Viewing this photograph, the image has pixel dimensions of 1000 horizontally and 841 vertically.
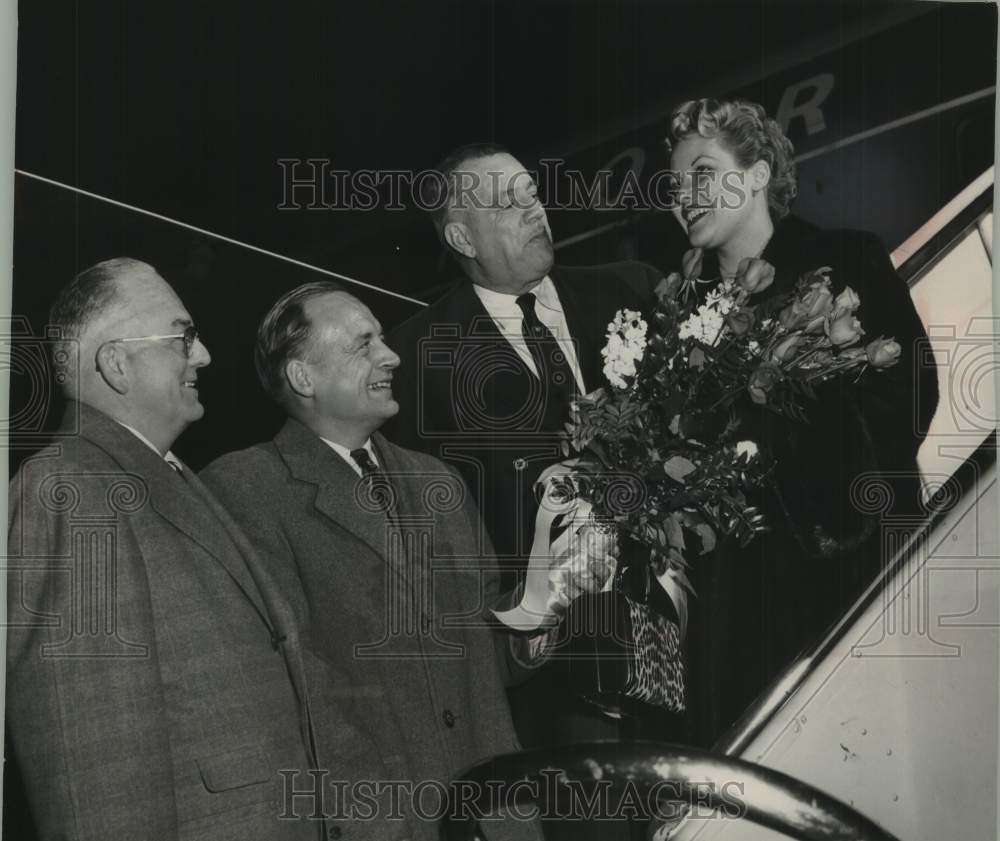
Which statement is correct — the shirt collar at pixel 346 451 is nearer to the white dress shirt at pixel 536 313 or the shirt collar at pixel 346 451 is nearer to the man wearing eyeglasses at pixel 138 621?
the man wearing eyeglasses at pixel 138 621

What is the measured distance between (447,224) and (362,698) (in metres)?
1.08

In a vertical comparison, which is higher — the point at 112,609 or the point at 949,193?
the point at 949,193

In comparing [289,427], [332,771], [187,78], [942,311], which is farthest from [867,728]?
[187,78]

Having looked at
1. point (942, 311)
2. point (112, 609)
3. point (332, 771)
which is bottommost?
point (332, 771)

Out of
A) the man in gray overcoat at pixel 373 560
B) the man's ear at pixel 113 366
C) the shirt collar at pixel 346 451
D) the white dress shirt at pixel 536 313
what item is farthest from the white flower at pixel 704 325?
the man's ear at pixel 113 366

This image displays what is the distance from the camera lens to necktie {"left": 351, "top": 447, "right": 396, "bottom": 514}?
262cm

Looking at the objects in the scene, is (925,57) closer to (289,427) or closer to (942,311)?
(942,311)

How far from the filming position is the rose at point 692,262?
2.78 meters

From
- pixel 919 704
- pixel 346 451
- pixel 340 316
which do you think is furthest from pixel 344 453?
pixel 919 704

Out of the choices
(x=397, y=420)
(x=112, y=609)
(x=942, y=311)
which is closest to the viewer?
(x=112, y=609)

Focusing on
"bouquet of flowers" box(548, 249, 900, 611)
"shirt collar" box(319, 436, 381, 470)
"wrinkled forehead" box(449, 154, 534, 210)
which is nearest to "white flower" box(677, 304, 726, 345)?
"bouquet of flowers" box(548, 249, 900, 611)

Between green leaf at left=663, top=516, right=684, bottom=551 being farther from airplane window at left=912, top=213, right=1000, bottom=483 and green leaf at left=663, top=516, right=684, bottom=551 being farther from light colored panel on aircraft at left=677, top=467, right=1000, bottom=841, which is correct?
airplane window at left=912, top=213, right=1000, bottom=483

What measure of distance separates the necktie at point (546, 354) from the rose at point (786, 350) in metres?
0.47

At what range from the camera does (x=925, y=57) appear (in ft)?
9.46
